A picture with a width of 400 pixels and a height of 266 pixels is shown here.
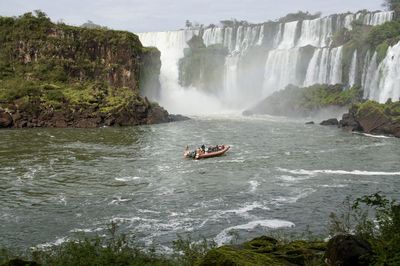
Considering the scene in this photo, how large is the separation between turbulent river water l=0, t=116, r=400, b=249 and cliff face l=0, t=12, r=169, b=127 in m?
11.0

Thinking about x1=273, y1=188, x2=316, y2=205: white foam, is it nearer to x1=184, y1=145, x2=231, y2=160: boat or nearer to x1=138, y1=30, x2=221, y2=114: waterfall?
x1=184, y1=145, x2=231, y2=160: boat

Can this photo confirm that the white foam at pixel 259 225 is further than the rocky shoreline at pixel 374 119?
No

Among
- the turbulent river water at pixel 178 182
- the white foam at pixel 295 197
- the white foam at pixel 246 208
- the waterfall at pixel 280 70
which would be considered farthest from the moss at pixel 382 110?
the white foam at pixel 246 208

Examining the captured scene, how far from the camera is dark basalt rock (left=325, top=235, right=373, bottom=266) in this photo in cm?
961

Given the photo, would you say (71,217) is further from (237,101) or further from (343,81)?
(237,101)

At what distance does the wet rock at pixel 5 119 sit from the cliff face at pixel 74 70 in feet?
9.15

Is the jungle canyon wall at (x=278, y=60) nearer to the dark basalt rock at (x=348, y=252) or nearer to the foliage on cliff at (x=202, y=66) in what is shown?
the foliage on cliff at (x=202, y=66)

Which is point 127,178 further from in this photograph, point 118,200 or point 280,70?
point 280,70

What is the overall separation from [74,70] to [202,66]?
35.2 meters

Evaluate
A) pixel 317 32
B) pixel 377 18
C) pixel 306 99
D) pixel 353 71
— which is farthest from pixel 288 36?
pixel 353 71

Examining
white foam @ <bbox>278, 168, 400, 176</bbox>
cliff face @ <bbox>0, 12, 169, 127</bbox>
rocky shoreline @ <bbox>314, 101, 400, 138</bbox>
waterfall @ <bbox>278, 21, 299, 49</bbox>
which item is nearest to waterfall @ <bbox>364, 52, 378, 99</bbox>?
rocky shoreline @ <bbox>314, 101, 400, 138</bbox>

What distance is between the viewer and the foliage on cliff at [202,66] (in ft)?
325

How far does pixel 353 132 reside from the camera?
53312 mm

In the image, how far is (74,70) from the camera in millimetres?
71812
